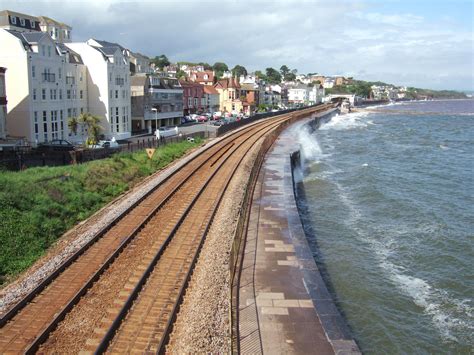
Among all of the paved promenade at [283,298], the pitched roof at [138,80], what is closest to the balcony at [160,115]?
the pitched roof at [138,80]

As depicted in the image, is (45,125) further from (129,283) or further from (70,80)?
(129,283)

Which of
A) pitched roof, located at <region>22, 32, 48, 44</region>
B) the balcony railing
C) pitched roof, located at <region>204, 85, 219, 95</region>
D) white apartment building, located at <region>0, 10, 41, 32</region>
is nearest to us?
pitched roof, located at <region>22, 32, 48, 44</region>

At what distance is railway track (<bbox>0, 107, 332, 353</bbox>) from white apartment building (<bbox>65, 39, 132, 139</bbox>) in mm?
29805

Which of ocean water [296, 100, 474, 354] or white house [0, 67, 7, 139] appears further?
white house [0, 67, 7, 139]

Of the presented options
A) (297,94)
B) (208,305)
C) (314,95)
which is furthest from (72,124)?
(314,95)

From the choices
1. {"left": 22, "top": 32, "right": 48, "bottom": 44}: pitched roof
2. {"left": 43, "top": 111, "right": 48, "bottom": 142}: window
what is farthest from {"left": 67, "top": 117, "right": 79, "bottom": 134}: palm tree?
{"left": 22, "top": 32, "right": 48, "bottom": 44}: pitched roof

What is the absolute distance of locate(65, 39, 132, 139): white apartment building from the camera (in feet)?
157

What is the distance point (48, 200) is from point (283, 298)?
12.2 meters

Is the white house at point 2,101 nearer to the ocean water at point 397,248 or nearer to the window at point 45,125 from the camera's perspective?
the window at point 45,125

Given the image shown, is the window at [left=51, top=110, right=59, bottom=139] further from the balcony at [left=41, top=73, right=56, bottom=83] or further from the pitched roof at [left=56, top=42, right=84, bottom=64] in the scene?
the pitched roof at [left=56, top=42, right=84, bottom=64]

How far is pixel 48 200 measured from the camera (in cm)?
1941

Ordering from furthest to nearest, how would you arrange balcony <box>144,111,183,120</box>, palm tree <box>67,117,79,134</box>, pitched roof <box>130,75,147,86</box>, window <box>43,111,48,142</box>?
pitched roof <box>130,75,147,86</box> < balcony <box>144,111,183,120</box> < palm tree <box>67,117,79,134</box> < window <box>43,111,48,142</box>

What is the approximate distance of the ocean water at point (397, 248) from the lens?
44.1 ft

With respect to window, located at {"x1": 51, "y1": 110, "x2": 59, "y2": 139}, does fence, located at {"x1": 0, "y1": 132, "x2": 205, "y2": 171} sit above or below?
below
